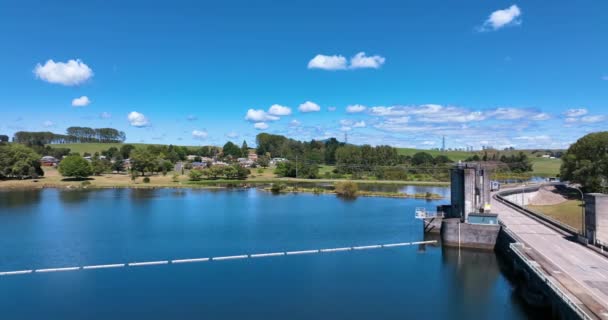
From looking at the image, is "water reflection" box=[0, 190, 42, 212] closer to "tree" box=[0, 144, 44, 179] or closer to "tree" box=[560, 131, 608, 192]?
"tree" box=[0, 144, 44, 179]

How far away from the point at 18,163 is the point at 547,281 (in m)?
113

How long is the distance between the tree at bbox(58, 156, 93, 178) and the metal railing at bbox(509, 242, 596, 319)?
331 feet

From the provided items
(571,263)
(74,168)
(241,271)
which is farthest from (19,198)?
(571,263)

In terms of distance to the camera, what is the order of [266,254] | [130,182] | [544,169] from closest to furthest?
[266,254], [130,182], [544,169]

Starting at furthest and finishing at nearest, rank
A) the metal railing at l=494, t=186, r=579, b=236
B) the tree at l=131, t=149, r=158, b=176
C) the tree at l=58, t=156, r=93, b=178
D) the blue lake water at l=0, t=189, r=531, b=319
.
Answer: the tree at l=131, t=149, r=158, b=176
the tree at l=58, t=156, r=93, b=178
the metal railing at l=494, t=186, r=579, b=236
the blue lake water at l=0, t=189, r=531, b=319

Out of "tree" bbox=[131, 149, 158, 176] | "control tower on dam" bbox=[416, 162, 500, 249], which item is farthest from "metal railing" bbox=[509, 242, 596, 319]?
"tree" bbox=[131, 149, 158, 176]

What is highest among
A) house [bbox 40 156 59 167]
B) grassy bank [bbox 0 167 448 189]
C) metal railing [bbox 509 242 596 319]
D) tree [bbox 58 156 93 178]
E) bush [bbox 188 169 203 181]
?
house [bbox 40 156 59 167]

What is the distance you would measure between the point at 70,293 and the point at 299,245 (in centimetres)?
1863

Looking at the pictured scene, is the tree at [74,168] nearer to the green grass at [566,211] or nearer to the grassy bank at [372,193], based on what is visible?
the grassy bank at [372,193]

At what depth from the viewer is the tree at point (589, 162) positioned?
61.5 meters

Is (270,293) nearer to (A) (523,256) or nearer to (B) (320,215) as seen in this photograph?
(A) (523,256)

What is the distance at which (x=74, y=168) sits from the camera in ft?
337

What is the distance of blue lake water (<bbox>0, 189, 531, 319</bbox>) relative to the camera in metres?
24.0

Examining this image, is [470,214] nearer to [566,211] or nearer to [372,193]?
[566,211]
